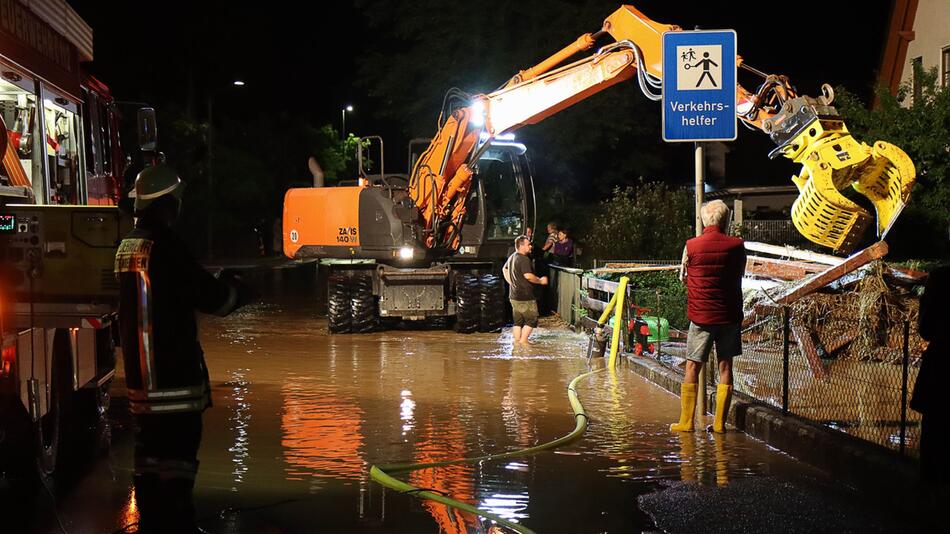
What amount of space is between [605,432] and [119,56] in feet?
145

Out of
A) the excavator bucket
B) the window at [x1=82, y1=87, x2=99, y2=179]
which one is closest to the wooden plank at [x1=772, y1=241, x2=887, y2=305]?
the excavator bucket

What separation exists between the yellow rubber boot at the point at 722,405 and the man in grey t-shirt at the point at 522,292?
25.8 ft

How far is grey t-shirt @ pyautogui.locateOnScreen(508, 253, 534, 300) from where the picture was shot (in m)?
18.2

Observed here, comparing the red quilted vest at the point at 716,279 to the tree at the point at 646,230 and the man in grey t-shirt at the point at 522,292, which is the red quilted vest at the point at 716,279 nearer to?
the man in grey t-shirt at the point at 522,292

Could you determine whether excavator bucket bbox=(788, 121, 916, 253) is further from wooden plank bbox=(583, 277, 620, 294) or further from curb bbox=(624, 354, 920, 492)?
curb bbox=(624, 354, 920, 492)

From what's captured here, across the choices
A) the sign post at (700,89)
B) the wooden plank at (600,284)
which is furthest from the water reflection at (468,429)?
the sign post at (700,89)

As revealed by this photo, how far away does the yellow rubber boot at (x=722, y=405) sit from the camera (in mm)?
10094

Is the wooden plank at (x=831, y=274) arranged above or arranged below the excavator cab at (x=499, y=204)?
below

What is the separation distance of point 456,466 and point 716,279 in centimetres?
262

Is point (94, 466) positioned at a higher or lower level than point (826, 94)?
lower

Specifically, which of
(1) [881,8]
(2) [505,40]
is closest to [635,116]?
(2) [505,40]

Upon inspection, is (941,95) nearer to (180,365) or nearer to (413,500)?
(413,500)

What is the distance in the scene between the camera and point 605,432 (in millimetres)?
10523

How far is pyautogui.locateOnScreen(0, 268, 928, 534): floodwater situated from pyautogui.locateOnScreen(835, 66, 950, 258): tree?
7.54m
